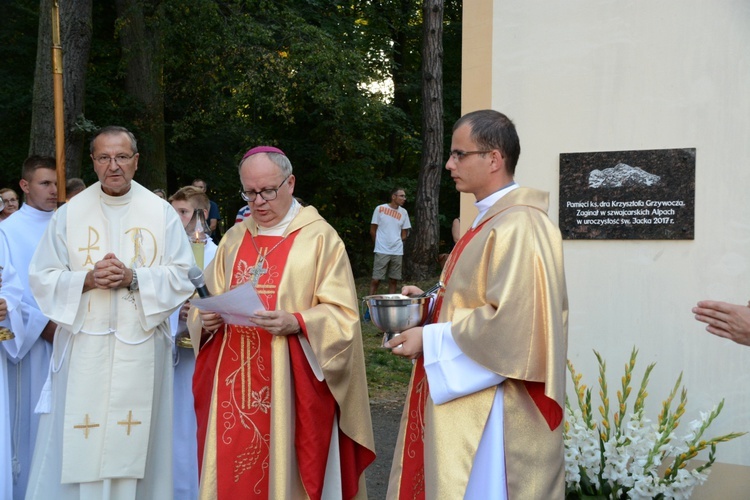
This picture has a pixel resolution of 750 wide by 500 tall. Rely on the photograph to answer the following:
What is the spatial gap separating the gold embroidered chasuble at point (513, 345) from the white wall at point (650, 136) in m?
1.90

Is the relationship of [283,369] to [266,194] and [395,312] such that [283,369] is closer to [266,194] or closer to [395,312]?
[266,194]

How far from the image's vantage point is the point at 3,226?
526 centimetres

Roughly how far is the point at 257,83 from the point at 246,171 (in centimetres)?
1108

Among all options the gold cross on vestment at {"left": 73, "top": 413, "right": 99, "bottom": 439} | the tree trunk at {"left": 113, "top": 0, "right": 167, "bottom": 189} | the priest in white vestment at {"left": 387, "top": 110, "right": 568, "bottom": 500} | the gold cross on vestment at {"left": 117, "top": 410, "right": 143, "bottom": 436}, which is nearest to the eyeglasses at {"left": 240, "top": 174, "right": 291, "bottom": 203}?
the priest in white vestment at {"left": 387, "top": 110, "right": 568, "bottom": 500}

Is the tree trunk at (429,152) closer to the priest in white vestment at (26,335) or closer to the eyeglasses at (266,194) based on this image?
the priest in white vestment at (26,335)

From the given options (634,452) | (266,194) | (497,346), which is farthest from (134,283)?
(634,452)

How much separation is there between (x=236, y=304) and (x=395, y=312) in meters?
0.84

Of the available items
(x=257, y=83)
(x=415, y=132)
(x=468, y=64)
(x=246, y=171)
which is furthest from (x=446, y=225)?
(x=246, y=171)

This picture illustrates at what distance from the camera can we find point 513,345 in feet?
10.4

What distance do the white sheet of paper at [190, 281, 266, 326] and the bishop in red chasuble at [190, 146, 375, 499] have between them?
0.46 ft

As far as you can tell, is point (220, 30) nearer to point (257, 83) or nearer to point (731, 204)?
point (257, 83)

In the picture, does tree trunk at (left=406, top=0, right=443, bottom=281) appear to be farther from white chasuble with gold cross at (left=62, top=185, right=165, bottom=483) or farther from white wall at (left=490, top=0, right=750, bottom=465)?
white chasuble with gold cross at (left=62, top=185, right=165, bottom=483)

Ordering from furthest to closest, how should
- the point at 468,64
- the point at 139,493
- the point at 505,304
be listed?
the point at 468,64 < the point at 139,493 < the point at 505,304

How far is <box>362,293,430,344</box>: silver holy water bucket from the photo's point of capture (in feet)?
11.1
